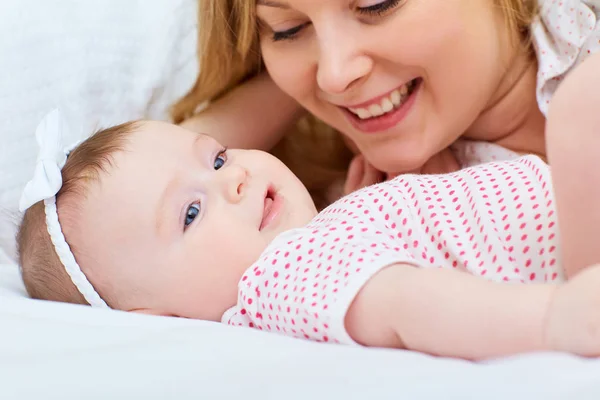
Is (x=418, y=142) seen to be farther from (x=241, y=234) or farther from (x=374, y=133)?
(x=241, y=234)

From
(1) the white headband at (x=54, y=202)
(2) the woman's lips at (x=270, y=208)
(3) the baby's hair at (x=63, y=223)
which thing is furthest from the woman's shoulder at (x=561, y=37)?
(1) the white headband at (x=54, y=202)

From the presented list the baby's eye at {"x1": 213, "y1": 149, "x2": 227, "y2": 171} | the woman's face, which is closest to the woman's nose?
the woman's face

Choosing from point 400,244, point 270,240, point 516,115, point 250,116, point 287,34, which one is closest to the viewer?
point 400,244

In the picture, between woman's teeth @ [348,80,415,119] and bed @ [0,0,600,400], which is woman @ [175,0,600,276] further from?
bed @ [0,0,600,400]

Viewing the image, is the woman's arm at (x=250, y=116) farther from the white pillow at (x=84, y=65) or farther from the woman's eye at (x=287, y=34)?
the woman's eye at (x=287, y=34)

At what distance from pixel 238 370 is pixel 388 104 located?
76 cm

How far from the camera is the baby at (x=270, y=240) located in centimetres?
83

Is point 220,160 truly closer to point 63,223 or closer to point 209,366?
point 63,223

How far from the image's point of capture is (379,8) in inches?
47.0

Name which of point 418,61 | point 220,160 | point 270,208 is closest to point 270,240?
point 270,208

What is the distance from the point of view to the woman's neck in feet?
4.64

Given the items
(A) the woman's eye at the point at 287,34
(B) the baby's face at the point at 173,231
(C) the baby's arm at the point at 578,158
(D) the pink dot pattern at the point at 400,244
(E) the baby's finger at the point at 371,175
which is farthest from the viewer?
(E) the baby's finger at the point at 371,175

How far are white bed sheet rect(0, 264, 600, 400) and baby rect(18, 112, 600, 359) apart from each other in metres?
0.07

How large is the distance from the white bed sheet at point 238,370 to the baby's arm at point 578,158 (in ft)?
0.60
